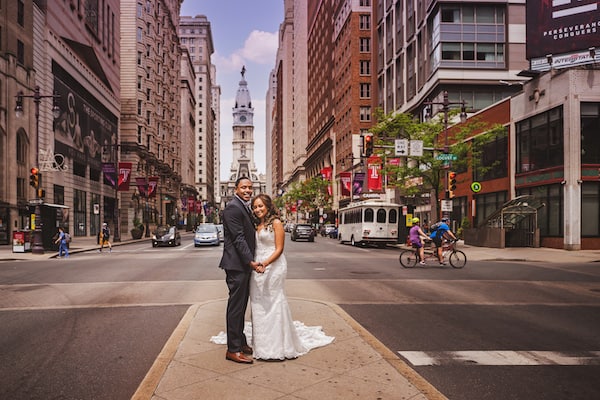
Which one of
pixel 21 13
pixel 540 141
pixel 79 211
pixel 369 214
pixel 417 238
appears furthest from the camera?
pixel 79 211

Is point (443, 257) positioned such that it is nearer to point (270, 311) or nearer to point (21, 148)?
point (270, 311)

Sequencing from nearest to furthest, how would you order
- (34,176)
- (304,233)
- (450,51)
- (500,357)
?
(500,357), (34,176), (450,51), (304,233)

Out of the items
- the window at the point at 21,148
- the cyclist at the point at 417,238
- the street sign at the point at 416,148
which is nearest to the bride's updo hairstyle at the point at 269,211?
the cyclist at the point at 417,238

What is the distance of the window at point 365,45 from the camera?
77750 mm

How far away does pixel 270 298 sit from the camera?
5.85m

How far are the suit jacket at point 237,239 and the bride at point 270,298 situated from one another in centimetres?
13

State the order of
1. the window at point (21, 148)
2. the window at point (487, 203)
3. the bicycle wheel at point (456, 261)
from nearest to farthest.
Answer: the bicycle wheel at point (456, 261) → the window at point (487, 203) → the window at point (21, 148)

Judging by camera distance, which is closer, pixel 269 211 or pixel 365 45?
pixel 269 211

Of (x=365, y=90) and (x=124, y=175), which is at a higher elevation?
(x=365, y=90)

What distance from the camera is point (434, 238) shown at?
63.1ft

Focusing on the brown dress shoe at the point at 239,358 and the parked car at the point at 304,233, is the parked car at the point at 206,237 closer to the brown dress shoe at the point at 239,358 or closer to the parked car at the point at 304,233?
the parked car at the point at 304,233

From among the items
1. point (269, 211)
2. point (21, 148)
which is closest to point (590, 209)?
point (269, 211)

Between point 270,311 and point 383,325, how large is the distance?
3080 millimetres

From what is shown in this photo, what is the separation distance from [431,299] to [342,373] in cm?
646
